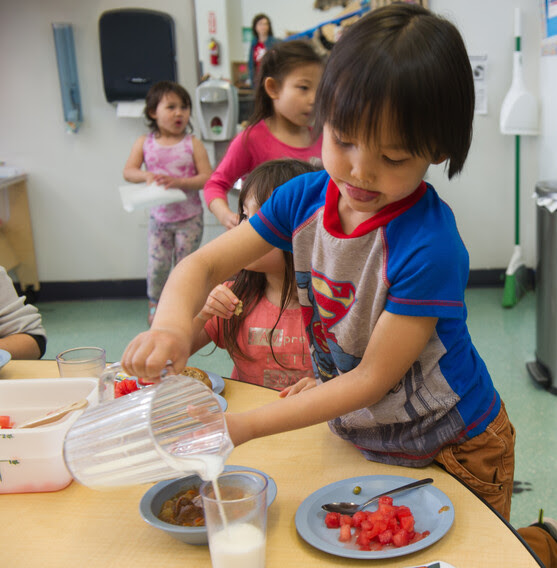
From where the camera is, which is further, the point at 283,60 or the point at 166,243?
the point at 166,243

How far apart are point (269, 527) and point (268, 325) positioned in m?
0.80

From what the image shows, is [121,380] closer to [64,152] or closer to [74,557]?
[74,557]

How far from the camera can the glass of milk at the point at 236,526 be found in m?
0.72

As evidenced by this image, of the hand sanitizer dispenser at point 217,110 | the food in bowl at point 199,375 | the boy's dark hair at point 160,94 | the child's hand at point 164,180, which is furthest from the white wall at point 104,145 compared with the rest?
the food in bowl at point 199,375

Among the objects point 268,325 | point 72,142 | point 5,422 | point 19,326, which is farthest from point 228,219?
point 72,142

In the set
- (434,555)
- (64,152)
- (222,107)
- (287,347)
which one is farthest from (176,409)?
(64,152)

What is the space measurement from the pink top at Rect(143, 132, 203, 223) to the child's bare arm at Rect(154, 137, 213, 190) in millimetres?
33

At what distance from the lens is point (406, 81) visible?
758 mm

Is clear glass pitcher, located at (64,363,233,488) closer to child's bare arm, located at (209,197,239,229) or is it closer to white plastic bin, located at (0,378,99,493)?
white plastic bin, located at (0,378,99,493)

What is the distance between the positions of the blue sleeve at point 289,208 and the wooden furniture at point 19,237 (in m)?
3.35

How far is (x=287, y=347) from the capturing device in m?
1.61

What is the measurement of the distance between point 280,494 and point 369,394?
0.20 metres

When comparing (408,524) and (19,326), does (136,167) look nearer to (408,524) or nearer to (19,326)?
(19,326)

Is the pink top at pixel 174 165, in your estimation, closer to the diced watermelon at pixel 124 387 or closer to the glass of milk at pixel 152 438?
the diced watermelon at pixel 124 387
